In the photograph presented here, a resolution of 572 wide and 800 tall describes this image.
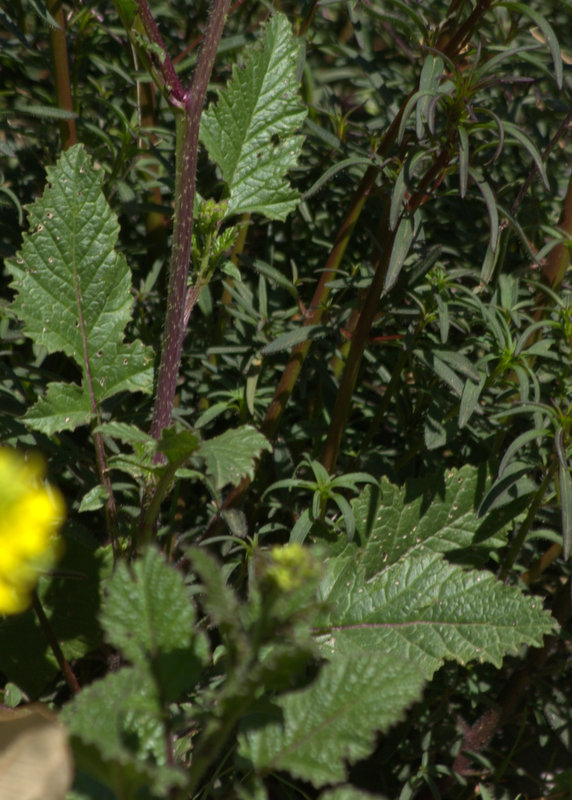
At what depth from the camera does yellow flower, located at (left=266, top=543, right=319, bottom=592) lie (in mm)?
862

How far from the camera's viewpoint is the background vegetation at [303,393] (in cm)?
129

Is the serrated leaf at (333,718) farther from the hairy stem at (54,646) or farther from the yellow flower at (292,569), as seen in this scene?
the hairy stem at (54,646)

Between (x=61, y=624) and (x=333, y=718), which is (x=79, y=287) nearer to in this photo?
(x=61, y=624)

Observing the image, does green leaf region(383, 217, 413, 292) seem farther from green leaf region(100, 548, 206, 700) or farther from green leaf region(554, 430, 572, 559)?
green leaf region(100, 548, 206, 700)

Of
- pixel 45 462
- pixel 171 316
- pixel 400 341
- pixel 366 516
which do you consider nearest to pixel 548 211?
pixel 400 341

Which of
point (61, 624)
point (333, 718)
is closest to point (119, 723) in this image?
point (333, 718)

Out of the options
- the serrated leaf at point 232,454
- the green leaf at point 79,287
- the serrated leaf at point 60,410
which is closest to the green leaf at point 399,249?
the serrated leaf at point 232,454

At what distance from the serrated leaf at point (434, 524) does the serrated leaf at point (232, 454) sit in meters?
0.48

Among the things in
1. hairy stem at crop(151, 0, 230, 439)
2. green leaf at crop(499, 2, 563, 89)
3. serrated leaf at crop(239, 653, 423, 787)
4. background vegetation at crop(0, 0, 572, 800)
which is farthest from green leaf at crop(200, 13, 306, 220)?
serrated leaf at crop(239, 653, 423, 787)

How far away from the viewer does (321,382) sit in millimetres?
1814

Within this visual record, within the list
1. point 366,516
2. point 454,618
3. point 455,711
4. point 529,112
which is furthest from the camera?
point 529,112

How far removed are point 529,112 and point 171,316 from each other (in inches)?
47.7

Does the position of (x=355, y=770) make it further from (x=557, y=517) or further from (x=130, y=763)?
(x=130, y=763)

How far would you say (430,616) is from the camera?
5.03 feet
